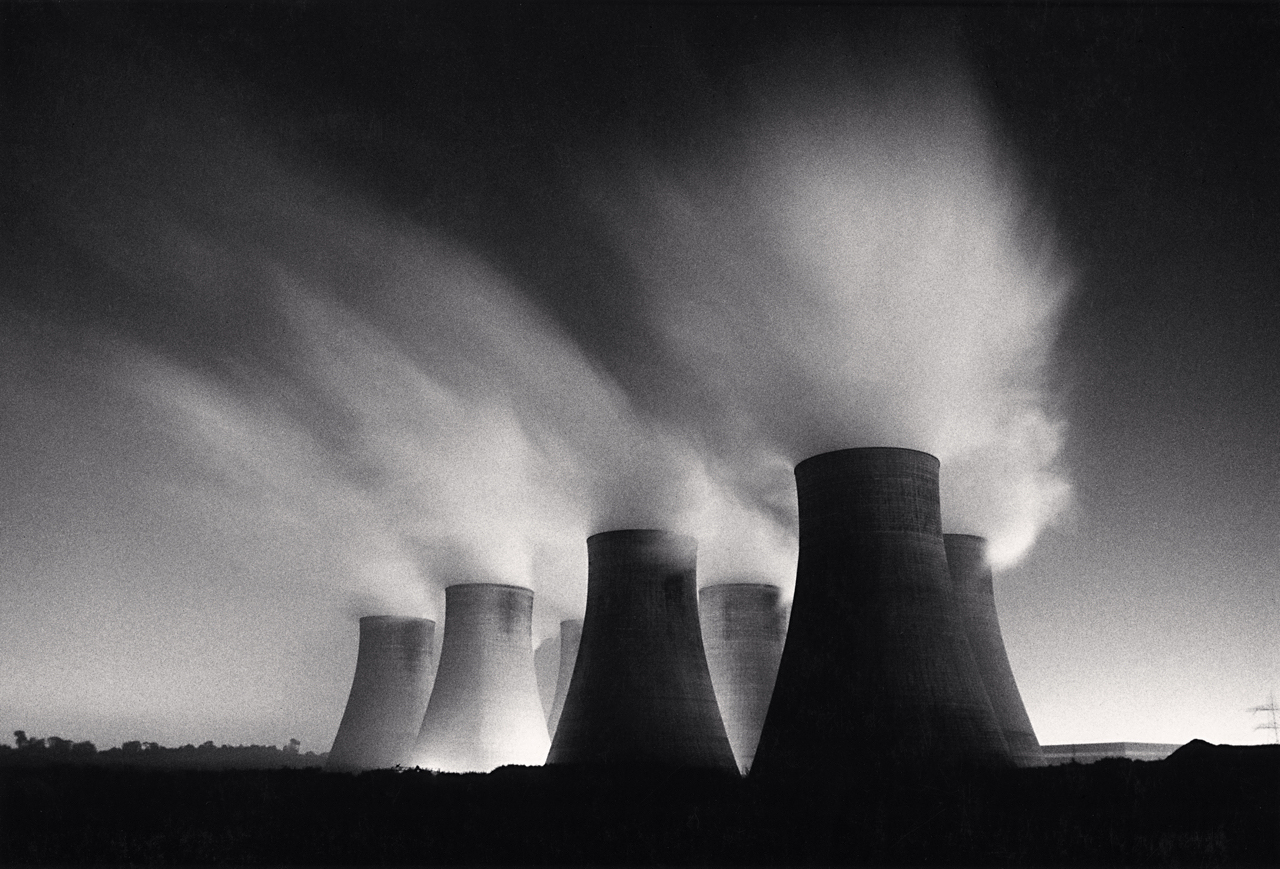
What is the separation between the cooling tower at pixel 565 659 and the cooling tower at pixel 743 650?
622cm

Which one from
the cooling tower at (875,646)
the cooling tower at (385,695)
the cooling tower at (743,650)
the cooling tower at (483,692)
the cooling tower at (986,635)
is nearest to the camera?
the cooling tower at (875,646)

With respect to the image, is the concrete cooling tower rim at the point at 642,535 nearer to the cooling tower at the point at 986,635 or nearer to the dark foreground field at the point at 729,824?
the dark foreground field at the point at 729,824

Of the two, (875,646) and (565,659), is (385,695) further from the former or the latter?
(875,646)

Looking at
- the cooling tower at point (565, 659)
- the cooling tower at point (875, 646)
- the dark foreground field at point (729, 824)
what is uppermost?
the cooling tower at point (565, 659)

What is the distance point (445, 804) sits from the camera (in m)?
14.3

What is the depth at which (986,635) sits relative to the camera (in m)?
18.5

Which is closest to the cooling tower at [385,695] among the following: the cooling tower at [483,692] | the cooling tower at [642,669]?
the cooling tower at [483,692]

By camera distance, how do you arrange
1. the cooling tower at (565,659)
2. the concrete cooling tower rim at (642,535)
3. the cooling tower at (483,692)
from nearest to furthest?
the concrete cooling tower rim at (642,535)
the cooling tower at (483,692)
the cooling tower at (565,659)

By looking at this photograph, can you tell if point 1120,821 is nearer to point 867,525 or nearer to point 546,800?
point 867,525

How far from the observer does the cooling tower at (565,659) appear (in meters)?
27.0

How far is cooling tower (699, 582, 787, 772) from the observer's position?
2058 centimetres

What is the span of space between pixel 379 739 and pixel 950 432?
14698 mm

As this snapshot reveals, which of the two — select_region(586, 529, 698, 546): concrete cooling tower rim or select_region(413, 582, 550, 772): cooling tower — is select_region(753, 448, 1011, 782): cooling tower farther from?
select_region(413, 582, 550, 772): cooling tower

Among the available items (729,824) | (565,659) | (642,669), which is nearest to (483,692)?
(642,669)
